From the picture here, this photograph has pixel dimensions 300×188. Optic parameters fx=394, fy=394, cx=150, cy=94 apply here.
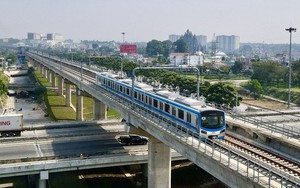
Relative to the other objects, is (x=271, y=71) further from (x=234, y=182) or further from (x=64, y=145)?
(x=234, y=182)

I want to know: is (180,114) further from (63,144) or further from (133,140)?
(63,144)

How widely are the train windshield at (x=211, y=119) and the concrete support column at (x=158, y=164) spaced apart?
31.2 ft

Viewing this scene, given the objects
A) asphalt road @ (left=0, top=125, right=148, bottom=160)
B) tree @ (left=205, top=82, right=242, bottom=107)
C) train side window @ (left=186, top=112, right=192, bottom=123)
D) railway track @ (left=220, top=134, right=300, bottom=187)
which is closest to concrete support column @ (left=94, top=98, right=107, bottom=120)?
asphalt road @ (left=0, top=125, right=148, bottom=160)

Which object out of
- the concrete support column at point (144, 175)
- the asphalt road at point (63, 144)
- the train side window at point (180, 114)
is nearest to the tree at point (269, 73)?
the asphalt road at point (63, 144)

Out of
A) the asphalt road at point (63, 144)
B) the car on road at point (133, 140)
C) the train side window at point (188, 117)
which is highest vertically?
the train side window at point (188, 117)

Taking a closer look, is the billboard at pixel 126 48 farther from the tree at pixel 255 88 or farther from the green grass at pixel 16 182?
the green grass at pixel 16 182

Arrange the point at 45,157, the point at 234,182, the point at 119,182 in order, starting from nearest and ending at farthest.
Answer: the point at 234,182
the point at 45,157
the point at 119,182

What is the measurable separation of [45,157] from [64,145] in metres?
8.01

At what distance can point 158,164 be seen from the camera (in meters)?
40.1

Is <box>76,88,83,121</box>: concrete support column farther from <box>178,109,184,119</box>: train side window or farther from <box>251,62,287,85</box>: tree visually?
<box>251,62,287,85</box>: tree

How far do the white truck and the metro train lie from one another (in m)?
17.2

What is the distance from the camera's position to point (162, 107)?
39.9m

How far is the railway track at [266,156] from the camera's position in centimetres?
2494

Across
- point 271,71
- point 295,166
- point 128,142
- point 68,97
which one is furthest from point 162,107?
point 271,71
